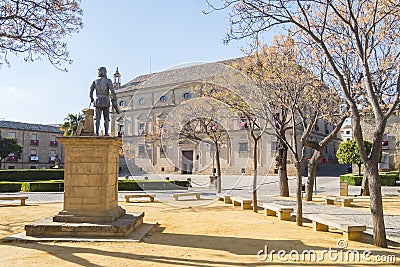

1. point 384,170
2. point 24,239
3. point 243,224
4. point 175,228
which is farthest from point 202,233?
point 384,170

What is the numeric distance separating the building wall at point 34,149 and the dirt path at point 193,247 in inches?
1741

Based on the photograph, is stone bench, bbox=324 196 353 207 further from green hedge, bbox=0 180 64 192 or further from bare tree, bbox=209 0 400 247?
green hedge, bbox=0 180 64 192

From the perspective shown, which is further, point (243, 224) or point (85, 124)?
point (243, 224)

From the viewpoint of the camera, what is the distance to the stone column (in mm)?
7781

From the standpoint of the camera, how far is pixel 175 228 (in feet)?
28.5

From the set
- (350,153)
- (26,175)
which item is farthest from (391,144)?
(26,175)

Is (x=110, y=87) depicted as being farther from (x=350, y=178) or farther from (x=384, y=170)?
(x=384, y=170)

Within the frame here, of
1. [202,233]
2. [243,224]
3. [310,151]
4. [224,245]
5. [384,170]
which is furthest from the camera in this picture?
[310,151]

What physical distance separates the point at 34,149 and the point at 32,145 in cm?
62

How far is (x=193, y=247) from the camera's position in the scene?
6.57m

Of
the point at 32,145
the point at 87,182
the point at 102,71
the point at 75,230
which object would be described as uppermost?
the point at 102,71

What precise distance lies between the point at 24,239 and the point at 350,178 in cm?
2274

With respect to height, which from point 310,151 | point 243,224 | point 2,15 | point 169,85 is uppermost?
point 169,85

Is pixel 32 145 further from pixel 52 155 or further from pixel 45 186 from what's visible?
pixel 45 186
